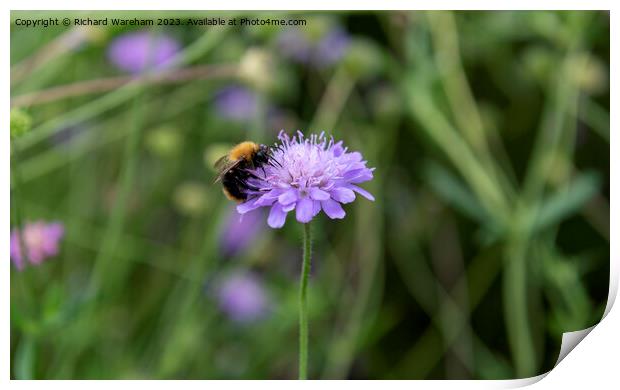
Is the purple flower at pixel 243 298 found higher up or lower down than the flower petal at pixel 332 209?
higher up

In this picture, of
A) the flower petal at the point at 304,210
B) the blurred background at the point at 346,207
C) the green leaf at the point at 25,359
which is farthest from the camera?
the blurred background at the point at 346,207

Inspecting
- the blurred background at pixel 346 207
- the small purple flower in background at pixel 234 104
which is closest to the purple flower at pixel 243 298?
the blurred background at pixel 346 207

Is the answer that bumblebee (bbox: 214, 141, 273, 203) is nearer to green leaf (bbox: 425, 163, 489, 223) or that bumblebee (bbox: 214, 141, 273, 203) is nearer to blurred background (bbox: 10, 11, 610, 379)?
blurred background (bbox: 10, 11, 610, 379)

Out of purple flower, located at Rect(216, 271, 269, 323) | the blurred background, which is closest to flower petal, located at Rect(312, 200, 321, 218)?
the blurred background

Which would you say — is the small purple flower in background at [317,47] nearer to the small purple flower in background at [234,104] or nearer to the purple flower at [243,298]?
the small purple flower in background at [234,104]

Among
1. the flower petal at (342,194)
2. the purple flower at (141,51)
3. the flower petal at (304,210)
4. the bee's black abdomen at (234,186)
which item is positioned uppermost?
the purple flower at (141,51)

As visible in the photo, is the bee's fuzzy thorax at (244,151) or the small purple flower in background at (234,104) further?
the small purple flower in background at (234,104)

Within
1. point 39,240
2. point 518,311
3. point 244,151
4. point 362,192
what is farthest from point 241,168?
point 518,311
